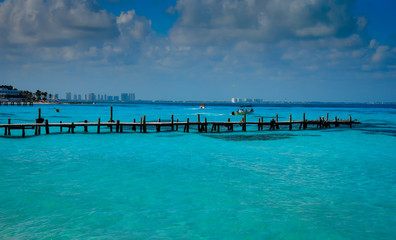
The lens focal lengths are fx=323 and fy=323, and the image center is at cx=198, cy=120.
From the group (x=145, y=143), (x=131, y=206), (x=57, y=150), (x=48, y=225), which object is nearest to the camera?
(x=48, y=225)

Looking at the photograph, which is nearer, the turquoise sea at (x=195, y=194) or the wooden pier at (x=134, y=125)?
the turquoise sea at (x=195, y=194)

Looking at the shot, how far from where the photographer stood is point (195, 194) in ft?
46.9

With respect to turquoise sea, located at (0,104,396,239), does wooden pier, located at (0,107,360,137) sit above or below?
above

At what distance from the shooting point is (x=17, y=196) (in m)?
13.3

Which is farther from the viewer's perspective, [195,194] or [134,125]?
[134,125]

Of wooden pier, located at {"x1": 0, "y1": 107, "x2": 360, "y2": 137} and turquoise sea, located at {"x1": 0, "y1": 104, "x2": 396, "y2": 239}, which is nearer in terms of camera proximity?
turquoise sea, located at {"x1": 0, "y1": 104, "x2": 396, "y2": 239}

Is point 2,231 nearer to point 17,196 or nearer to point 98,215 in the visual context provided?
point 98,215

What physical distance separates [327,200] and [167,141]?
20.4 metres

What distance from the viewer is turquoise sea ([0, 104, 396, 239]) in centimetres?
1044

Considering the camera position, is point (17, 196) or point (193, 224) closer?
point (193, 224)

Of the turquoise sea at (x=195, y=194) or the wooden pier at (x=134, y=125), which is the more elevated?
the wooden pier at (x=134, y=125)

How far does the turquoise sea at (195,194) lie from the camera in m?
10.4

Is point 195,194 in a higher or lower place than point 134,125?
lower

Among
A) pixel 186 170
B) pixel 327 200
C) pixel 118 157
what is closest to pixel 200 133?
pixel 118 157
